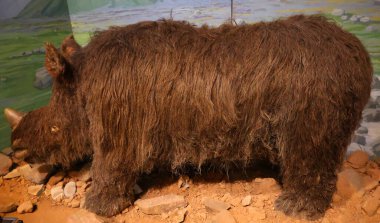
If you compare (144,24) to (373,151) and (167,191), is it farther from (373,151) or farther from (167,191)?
(373,151)

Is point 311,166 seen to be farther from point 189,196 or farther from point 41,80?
point 41,80

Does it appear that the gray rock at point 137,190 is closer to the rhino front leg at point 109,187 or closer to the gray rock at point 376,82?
the rhino front leg at point 109,187

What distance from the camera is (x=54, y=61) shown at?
7.55ft

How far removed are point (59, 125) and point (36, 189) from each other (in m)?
0.91

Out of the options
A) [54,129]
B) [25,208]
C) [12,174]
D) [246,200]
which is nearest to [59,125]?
[54,129]

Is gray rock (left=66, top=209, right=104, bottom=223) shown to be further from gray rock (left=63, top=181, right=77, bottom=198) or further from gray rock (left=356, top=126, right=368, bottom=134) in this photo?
gray rock (left=356, top=126, right=368, bottom=134)

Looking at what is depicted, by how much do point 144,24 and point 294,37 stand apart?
1133mm

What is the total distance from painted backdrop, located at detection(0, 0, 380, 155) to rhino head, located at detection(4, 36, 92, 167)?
0.82 metres

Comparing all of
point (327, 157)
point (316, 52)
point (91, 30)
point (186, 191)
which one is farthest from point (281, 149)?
point (91, 30)

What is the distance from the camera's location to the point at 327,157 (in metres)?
2.42

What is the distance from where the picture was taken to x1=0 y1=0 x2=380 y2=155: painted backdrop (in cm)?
309

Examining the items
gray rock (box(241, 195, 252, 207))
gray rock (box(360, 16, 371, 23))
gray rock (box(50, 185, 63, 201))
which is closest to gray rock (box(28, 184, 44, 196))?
gray rock (box(50, 185, 63, 201))

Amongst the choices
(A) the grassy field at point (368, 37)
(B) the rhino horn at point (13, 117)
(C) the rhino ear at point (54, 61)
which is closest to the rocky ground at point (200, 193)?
(A) the grassy field at point (368, 37)

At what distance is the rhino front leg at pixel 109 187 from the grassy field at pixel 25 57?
145 cm
